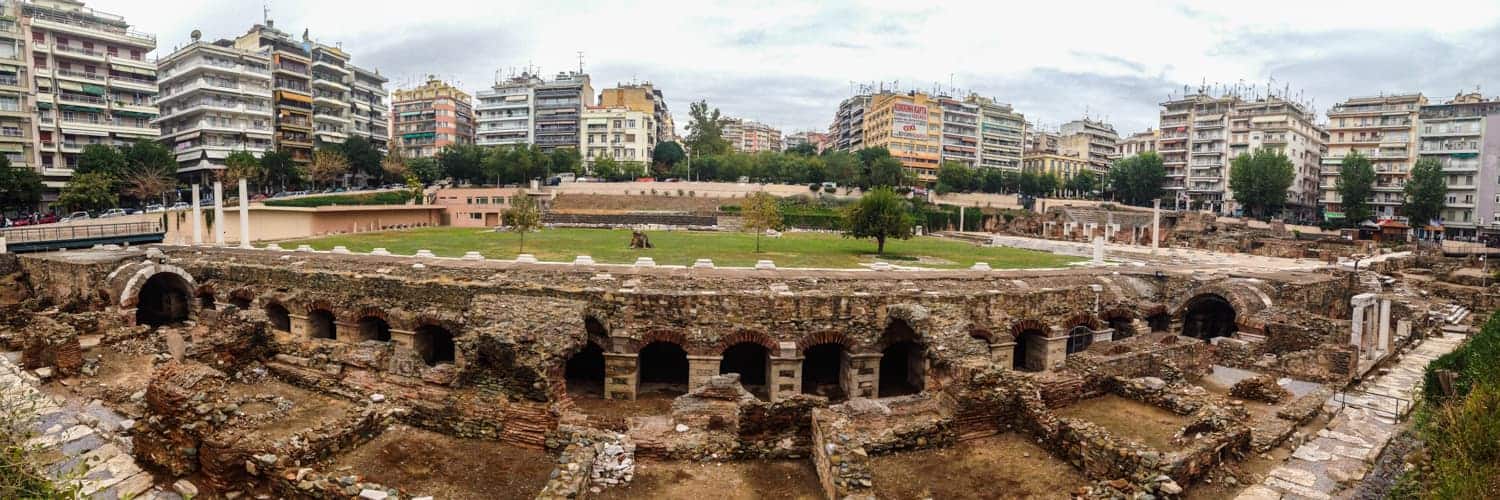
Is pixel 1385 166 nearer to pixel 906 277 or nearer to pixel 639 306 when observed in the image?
pixel 906 277

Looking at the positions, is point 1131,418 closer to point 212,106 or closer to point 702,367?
point 702,367

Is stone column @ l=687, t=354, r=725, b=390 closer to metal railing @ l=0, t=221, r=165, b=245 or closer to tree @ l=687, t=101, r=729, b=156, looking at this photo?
metal railing @ l=0, t=221, r=165, b=245

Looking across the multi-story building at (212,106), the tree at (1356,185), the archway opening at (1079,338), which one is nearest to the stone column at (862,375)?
the archway opening at (1079,338)

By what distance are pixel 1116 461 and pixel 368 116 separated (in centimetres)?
10030

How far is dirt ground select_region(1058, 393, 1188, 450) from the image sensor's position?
44.0 feet

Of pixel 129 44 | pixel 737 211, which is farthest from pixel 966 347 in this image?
pixel 129 44

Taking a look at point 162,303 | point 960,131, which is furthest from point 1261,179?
point 162,303

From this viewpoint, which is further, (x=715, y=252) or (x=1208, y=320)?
(x=715, y=252)

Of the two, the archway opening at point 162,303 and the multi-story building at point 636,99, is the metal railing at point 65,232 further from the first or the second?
the multi-story building at point 636,99

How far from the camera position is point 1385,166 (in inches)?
2958

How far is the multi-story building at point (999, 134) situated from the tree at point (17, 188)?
107320 mm

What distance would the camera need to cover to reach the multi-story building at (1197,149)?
285 feet

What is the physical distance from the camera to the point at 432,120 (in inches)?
4427

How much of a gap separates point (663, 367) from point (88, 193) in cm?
4787
